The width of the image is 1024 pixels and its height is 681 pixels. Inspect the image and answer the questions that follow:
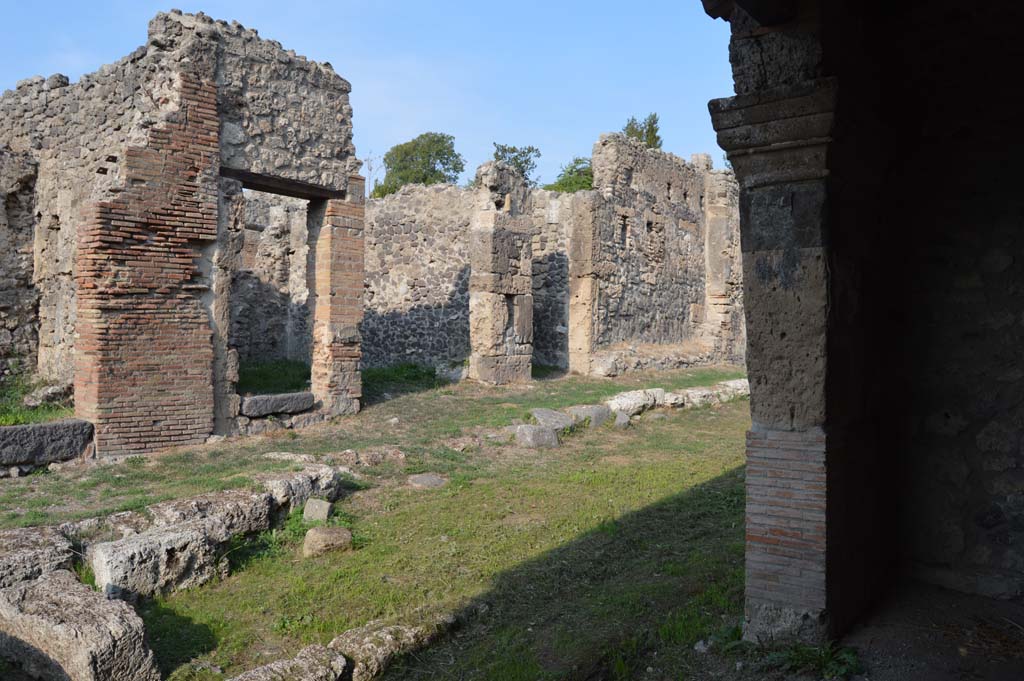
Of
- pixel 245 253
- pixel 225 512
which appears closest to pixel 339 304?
pixel 225 512

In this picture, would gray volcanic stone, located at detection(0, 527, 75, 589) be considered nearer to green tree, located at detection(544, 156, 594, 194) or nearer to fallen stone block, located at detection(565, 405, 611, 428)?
fallen stone block, located at detection(565, 405, 611, 428)

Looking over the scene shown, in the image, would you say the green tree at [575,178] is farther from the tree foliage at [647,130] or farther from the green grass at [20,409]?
the green grass at [20,409]

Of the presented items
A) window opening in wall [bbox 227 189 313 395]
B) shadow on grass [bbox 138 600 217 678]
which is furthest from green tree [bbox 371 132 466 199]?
shadow on grass [bbox 138 600 217 678]

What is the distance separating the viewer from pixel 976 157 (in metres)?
4.17

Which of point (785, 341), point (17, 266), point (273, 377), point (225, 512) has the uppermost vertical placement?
point (17, 266)

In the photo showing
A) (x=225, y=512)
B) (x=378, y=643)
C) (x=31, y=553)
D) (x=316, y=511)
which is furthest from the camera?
(x=316, y=511)

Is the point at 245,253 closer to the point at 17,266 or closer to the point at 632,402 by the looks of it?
the point at 17,266

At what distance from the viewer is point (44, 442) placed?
326 inches

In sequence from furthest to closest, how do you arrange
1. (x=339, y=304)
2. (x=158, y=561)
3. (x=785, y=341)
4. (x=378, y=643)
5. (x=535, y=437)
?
1. (x=339, y=304)
2. (x=535, y=437)
3. (x=158, y=561)
4. (x=378, y=643)
5. (x=785, y=341)

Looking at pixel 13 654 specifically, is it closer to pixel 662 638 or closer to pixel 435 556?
pixel 435 556

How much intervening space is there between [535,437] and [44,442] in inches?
223

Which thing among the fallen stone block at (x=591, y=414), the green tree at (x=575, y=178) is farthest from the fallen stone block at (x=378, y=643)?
the green tree at (x=575, y=178)

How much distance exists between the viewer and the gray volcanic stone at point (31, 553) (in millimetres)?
4840

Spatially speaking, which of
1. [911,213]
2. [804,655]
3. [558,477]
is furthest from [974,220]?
[558,477]
